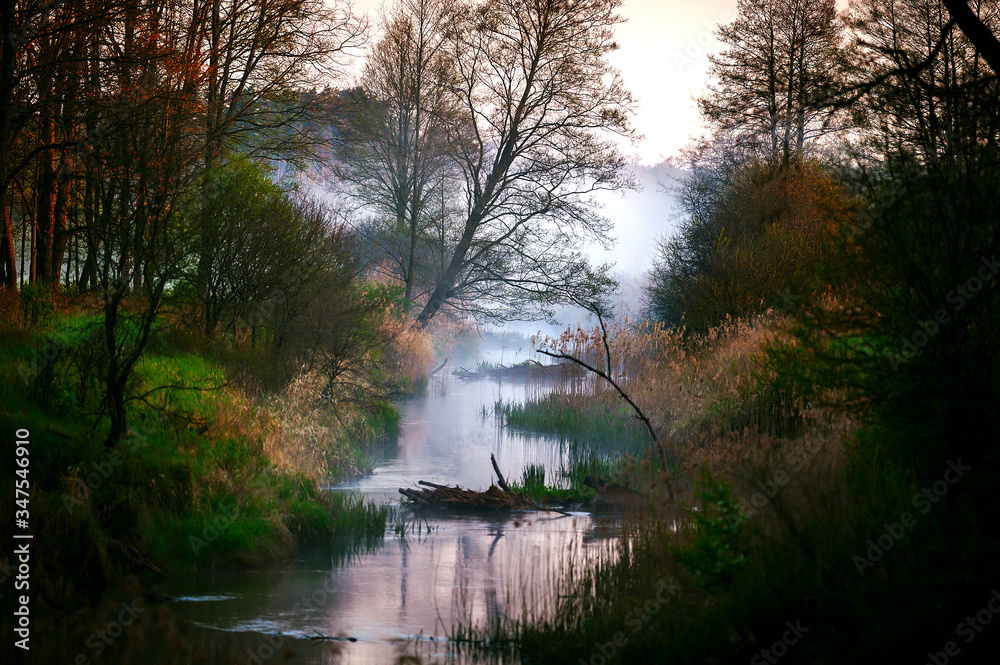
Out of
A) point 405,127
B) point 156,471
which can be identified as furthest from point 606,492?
point 405,127

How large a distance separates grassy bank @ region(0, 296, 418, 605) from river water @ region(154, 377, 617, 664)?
44cm

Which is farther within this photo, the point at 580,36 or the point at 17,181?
the point at 580,36

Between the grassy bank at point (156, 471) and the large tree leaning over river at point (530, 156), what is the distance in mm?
14544

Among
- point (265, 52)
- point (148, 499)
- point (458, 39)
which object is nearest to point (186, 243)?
point (148, 499)

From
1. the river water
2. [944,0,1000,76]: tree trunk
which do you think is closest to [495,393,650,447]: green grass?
the river water

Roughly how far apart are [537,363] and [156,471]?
18.0ft

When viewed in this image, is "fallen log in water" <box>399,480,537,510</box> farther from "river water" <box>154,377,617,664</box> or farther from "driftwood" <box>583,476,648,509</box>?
"driftwood" <box>583,476,648,509</box>

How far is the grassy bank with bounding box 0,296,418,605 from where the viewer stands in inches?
266

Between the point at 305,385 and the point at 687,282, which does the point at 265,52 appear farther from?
the point at 687,282

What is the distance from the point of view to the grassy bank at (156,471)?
22.1 feet

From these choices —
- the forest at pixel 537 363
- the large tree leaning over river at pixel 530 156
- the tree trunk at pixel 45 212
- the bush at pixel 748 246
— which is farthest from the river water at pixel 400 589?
the large tree leaning over river at pixel 530 156

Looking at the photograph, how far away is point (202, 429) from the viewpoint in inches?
345

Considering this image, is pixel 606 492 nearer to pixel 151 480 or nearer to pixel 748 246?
pixel 151 480

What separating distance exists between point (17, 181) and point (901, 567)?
1476 centimetres
